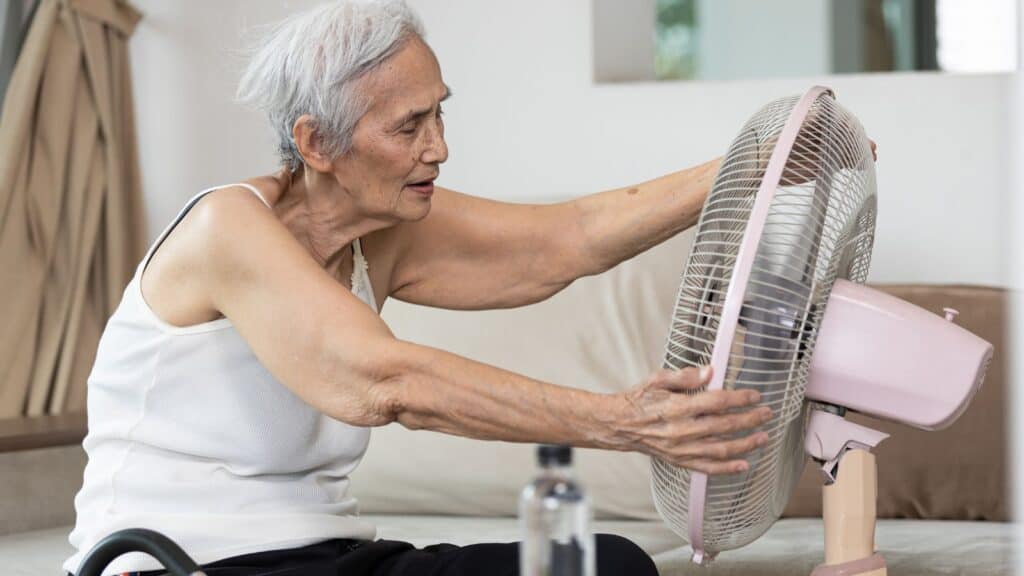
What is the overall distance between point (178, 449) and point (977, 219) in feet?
5.57

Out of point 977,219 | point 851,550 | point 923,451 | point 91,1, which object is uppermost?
point 91,1

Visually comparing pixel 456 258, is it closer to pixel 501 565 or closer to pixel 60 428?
pixel 501 565

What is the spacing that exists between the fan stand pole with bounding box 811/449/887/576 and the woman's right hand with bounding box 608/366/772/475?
155 millimetres

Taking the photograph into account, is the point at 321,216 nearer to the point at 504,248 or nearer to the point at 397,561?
the point at 504,248

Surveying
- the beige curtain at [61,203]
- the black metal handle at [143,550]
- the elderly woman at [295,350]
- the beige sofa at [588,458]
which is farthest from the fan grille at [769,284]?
the beige curtain at [61,203]

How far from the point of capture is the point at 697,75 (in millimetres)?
5965

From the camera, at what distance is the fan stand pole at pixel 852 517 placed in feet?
4.29

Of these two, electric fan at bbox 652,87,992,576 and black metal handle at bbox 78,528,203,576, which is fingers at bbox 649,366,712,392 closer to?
electric fan at bbox 652,87,992,576

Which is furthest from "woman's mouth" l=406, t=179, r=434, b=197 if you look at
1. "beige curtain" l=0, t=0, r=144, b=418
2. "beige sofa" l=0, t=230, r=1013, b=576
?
"beige curtain" l=0, t=0, r=144, b=418

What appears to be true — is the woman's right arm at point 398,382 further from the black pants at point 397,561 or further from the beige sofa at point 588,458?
the beige sofa at point 588,458

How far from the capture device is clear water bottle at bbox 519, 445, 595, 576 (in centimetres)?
93

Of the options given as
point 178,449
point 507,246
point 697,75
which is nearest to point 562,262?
point 507,246

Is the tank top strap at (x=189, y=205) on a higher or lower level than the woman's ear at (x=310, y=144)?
lower

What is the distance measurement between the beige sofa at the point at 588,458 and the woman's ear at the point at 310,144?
78 centimetres
